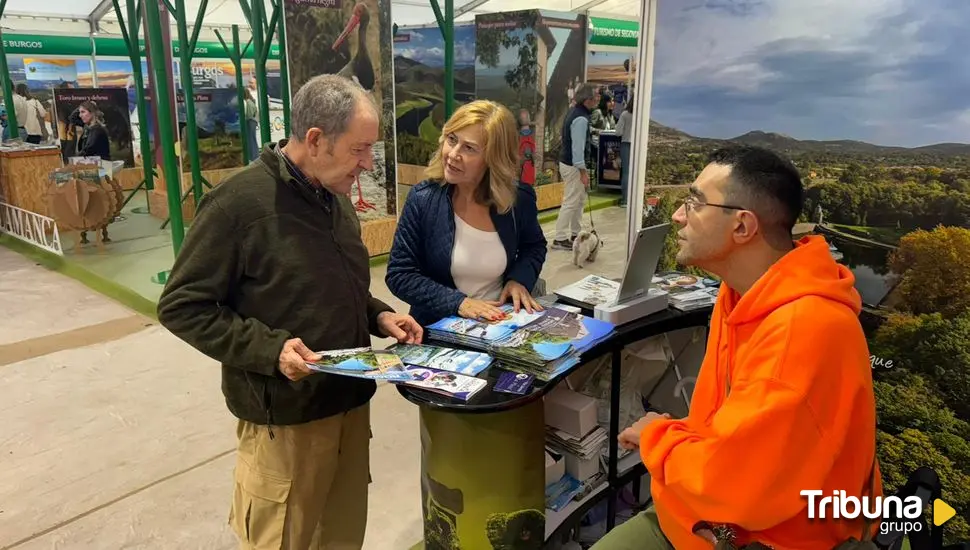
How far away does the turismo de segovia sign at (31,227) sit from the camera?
7.08 m

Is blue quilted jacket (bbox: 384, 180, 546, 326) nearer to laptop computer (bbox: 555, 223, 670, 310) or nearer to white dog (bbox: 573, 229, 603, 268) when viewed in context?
laptop computer (bbox: 555, 223, 670, 310)

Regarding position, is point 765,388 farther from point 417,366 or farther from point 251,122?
point 251,122

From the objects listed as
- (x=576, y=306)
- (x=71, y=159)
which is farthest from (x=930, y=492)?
A: (x=71, y=159)

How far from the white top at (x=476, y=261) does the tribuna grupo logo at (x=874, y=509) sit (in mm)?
1351

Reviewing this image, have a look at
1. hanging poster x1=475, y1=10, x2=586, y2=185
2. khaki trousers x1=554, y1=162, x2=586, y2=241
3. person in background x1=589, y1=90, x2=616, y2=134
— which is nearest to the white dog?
khaki trousers x1=554, y1=162, x2=586, y2=241

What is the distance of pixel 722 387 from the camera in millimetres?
1556

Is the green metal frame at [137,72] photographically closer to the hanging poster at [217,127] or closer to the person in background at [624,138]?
the hanging poster at [217,127]

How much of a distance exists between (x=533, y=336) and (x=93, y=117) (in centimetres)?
850

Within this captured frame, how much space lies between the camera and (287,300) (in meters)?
1.73

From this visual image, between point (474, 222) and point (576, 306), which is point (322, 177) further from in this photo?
point (576, 306)

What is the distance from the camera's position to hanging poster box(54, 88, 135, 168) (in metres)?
8.27

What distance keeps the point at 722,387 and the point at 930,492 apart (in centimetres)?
56

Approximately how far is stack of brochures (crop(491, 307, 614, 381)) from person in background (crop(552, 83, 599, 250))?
5077 mm

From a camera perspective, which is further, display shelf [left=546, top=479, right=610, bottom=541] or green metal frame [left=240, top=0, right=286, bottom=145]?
green metal frame [left=240, top=0, right=286, bottom=145]
